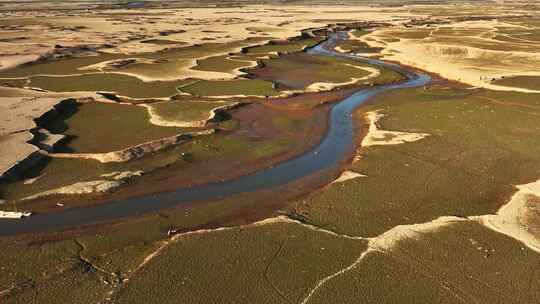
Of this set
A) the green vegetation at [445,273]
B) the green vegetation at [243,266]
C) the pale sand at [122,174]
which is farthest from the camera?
the pale sand at [122,174]

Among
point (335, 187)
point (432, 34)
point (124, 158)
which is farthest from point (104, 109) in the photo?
point (432, 34)

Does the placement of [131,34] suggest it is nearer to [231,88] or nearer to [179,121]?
[231,88]

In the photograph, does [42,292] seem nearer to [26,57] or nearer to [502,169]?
[502,169]

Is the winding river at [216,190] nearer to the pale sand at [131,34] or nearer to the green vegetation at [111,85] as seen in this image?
the green vegetation at [111,85]

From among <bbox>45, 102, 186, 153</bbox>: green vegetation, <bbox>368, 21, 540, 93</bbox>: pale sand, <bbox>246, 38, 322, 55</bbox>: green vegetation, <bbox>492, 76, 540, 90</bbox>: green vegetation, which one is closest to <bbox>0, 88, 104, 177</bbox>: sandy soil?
<bbox>45, 102, 186, 153</bbox>: green vegetation

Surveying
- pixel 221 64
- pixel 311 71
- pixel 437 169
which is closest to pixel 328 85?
pixel 311 71

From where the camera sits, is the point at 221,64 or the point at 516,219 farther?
the point at 221,64

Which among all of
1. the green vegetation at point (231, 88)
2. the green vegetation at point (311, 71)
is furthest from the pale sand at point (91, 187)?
the green vegetation at point (311, 71)
